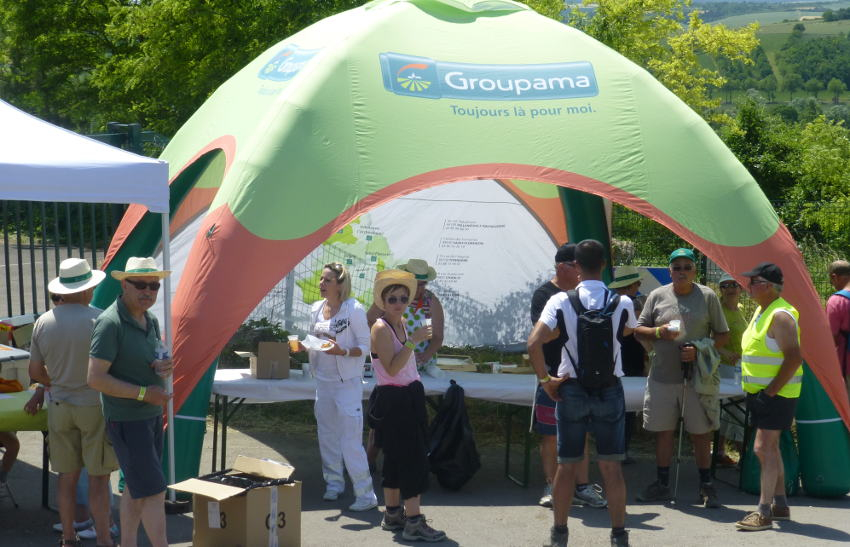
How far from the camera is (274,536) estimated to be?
5.64 m

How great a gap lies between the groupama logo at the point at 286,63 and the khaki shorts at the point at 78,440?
10.7 feet

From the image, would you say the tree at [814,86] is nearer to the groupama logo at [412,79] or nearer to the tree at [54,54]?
the tree at [54,54]

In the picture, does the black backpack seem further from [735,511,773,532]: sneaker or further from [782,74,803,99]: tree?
[782,74,803,99]: tree

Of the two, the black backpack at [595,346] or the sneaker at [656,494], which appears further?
the sneaker at [656,494]

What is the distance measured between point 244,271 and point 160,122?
14135mm

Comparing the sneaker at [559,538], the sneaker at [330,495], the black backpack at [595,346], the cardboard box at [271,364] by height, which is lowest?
the sneaker at [330,495]

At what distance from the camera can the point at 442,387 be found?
7359 mm

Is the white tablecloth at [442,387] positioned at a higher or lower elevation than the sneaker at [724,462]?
higher

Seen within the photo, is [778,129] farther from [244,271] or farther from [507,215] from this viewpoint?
[244,271]

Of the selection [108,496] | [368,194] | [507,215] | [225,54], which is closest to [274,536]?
[108,496]

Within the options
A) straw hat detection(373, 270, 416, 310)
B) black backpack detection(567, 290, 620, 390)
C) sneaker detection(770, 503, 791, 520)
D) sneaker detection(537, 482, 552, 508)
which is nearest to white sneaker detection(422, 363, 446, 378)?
sneaker detection(537, 482, 552, 508)

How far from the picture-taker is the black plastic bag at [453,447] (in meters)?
7.20

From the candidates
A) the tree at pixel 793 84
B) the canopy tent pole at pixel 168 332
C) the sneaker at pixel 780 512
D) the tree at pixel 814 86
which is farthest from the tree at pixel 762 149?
the tree at pixel 793 84

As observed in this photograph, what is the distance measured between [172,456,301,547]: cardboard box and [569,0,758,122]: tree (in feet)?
63.0
